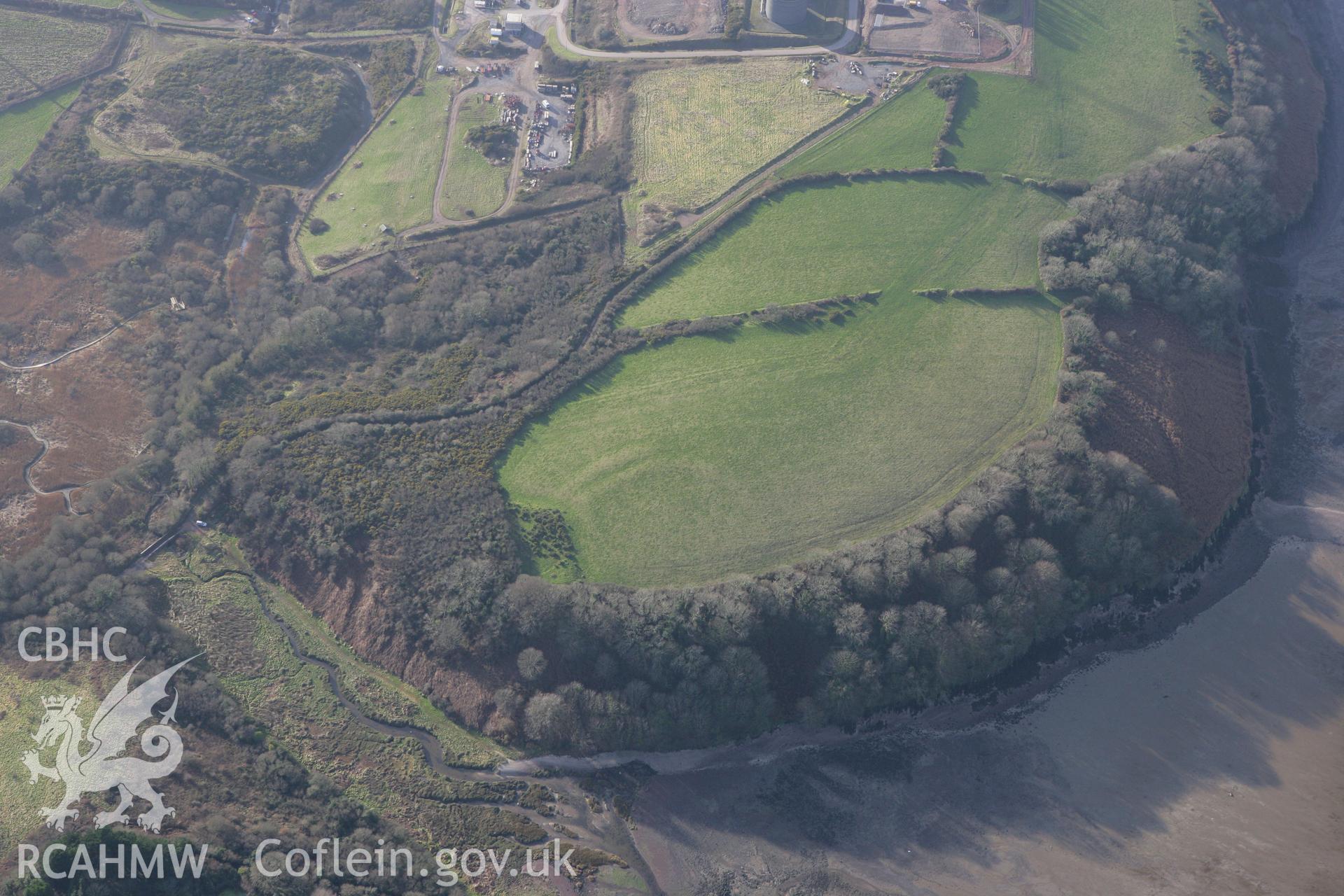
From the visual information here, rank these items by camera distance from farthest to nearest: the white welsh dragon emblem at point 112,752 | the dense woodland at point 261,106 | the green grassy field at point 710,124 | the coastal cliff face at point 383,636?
1. the dense woodland at point 261,106
2. the green grassy field at point 710,124
3. the coastal cliff face at point 383,636
4. the white welsh dragon emblem at point 112,752

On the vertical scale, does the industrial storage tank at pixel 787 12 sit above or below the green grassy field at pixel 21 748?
above

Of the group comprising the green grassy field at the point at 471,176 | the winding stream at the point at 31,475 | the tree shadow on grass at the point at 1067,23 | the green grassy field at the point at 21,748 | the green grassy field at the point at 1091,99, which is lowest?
the green grassy field at the point at 21,748

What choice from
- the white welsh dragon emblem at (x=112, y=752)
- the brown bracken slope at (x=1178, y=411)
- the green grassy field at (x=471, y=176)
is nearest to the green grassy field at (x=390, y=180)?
the green grassy field at (x=471, y=176)

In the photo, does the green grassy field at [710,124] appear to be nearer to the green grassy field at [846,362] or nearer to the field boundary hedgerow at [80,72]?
the green grassy field at [846,362]

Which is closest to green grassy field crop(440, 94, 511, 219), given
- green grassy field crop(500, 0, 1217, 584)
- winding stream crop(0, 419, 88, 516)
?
green grassy field crop(500, 0, 1217, 584)

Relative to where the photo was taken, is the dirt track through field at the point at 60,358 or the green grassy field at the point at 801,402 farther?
the dirt track through field at the point at 60,358

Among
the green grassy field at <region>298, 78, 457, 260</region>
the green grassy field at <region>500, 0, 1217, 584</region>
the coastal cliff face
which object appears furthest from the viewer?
the green grassy field at <region>298, 78, 457, 260</region>

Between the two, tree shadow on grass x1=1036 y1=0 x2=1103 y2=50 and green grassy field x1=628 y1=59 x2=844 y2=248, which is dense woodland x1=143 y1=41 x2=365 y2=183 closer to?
green grassy field x1=628 y1=59 x2=844 y2=248
